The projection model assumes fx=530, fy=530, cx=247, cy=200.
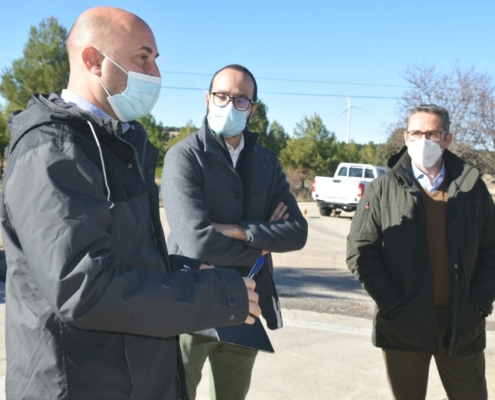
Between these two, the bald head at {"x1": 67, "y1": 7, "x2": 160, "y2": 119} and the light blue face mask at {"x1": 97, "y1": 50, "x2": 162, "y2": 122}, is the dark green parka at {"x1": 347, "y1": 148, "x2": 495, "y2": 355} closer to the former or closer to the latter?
the light blue face mask at {"x1": 97, "y1": 50, "x2": 162, "y2": 122}

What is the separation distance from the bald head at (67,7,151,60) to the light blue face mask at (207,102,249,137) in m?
1.24

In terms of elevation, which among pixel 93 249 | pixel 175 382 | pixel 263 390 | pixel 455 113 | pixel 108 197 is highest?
pixel 455 113

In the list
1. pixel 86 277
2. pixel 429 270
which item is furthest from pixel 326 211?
pixel 86 277

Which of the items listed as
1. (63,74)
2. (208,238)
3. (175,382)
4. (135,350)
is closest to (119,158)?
(135,350)

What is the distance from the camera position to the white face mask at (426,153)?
309 cm

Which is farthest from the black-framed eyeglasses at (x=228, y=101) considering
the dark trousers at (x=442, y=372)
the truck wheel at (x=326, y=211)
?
the truck wheel at (x=326, y=211)

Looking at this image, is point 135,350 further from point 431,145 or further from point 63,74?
point 63,74

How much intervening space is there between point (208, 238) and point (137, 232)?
41.8 inches

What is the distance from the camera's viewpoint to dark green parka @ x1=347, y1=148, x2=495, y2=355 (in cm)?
285

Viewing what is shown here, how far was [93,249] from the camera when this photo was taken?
1375 mm

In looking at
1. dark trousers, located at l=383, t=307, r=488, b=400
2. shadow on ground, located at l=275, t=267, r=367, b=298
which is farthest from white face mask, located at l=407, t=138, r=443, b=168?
shadow on ground, located at l=275, t=267, r=367, b=298

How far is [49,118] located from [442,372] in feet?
8.27

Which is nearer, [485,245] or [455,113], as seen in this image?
[485,245]

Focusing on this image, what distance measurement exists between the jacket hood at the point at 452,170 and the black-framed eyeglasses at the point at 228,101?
94 centimetres
